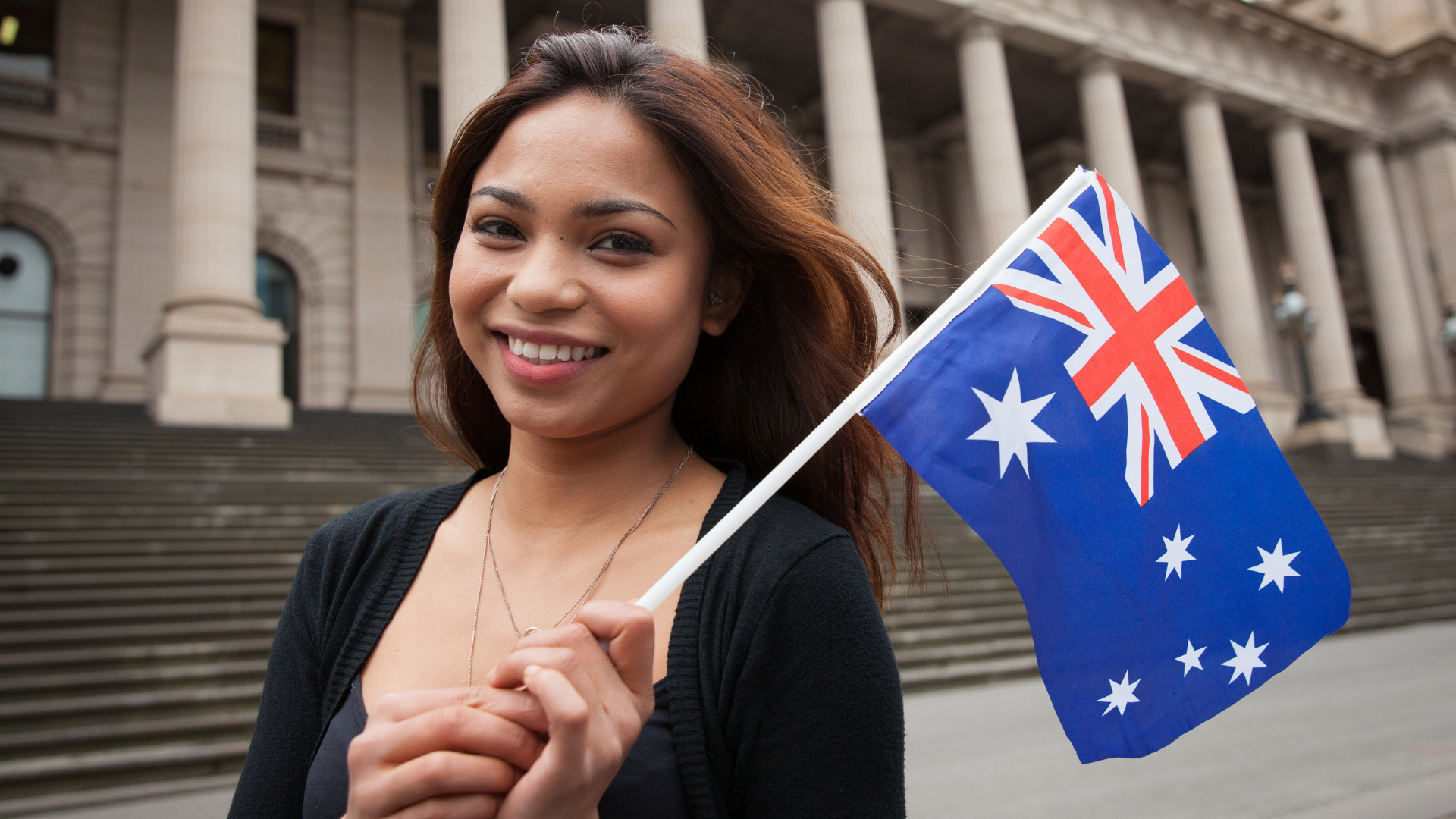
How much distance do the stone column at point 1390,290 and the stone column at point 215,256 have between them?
30591mm

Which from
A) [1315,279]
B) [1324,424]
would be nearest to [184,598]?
[1324,424]

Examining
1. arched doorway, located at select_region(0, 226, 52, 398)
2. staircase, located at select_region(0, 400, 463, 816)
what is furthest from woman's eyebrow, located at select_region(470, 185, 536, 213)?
arched doorway, located at select_region(0, 226, 52, 398)

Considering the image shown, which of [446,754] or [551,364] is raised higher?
Answer: [551,364]

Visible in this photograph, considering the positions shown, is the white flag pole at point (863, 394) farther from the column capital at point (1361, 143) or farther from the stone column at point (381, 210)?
the column capital at point (1361, 143)

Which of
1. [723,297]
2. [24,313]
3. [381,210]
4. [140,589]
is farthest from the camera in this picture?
[381,210]

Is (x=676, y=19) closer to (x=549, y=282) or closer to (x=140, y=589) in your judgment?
(x=140, y=589)

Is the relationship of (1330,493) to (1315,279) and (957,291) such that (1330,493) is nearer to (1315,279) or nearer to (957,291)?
(1315,279)

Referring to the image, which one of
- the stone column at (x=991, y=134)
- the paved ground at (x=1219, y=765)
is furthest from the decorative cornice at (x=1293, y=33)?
the paved ground at (x=1219, y=765)

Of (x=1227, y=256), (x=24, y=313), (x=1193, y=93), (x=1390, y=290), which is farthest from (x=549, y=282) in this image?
(x=1390, y=290)

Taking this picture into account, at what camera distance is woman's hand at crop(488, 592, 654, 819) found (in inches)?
37.4

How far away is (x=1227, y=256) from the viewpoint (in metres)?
25.5

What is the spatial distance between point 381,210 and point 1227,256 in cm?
2117

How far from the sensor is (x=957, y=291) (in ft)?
5.02

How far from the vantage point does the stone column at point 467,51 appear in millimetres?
16328
